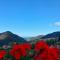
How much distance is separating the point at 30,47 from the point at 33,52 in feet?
0.38

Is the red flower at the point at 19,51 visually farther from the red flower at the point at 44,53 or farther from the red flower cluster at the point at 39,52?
the red flower at the point at 44,53

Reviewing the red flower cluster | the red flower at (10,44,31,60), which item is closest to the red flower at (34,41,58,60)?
the red flower cluster

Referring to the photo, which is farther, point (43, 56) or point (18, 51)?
point (18, 51)

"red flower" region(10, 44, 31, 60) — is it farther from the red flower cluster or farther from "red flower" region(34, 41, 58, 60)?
"red flower" region(34, 41, 58, 60)

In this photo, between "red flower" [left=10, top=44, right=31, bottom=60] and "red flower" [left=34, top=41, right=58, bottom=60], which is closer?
"red flower" [left=34, top=41, right=58, bottom=60]

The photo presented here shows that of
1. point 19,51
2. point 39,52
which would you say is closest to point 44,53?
point 39,52

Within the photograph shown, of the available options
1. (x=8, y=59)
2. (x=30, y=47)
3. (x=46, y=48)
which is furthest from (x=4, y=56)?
(x=46, y=48)

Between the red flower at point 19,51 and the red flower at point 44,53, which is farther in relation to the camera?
the red flower at point 19,51

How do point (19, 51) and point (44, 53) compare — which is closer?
point (44, 53)

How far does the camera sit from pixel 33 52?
1.94 metres

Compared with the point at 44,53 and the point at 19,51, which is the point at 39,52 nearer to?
the point at 44,53

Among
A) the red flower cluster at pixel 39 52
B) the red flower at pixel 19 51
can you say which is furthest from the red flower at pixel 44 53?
the red flower at pixel 19 51

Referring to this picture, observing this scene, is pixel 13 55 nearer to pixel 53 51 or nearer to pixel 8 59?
pixel 8 59

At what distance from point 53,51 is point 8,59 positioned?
351mm
